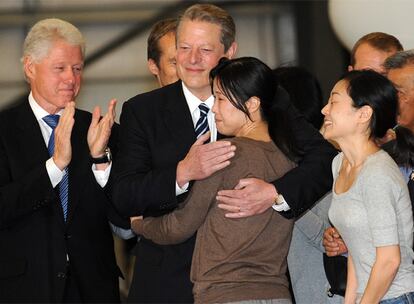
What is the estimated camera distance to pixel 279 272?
312 cm

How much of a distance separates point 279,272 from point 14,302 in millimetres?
1057

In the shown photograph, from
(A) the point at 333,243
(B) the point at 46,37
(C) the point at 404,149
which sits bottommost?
(A) the point at 333,243

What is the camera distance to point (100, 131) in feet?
11.6

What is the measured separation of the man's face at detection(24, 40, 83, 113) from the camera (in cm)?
373

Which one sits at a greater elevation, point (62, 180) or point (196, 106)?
point (196, 106)

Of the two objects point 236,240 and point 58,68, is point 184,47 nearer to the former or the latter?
point 58,68

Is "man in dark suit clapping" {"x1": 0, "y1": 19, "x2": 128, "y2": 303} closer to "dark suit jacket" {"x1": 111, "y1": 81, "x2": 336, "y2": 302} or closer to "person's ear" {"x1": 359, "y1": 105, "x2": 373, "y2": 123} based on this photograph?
"dark suit jacket" {"x1": 111, "y1": 81, "x2": 336, "y2": 302}

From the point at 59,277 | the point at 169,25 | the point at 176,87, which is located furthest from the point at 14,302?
the point at 169,25

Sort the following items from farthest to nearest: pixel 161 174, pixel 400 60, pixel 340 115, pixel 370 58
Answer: pixel 370 58, pixel 400 60, pixel 161 174, pixel 340 115

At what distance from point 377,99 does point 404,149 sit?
0.24 m

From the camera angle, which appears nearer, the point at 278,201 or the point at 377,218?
the point at 377,218

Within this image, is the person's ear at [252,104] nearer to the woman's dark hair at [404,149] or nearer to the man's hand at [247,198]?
the man's hand at [247,198]

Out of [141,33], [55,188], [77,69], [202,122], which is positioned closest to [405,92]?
[202,122]

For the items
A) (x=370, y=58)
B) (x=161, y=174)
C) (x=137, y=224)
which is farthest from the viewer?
(x=370, y=58)
